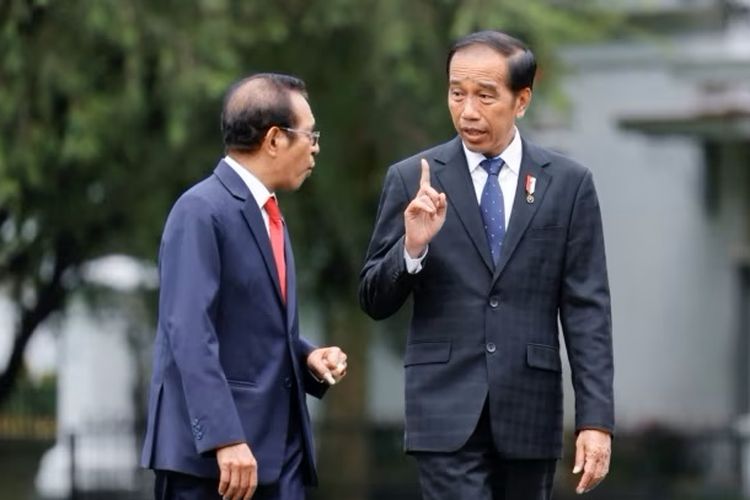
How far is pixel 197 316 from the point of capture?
5.61 m

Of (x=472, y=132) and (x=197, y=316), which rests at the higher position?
(x=472, y=132)

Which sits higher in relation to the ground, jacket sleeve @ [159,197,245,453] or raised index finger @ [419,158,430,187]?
raised index finger @ [419,158,430,187]

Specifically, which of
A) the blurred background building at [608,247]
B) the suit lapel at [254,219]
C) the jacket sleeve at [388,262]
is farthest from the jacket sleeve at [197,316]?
the blurred background building at [608,247]

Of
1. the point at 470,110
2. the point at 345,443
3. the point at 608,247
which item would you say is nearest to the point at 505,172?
the point at 470,110

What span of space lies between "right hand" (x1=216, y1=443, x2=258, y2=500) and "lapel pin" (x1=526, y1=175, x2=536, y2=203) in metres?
1.22

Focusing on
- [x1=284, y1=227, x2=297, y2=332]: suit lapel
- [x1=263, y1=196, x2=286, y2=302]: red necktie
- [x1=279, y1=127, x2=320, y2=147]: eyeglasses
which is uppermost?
[x1=279, y1=127, x2=320, y2=147]: eyeglasses

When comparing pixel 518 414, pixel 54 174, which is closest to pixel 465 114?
pixel 518 414

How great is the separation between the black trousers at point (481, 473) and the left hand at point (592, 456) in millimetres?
164

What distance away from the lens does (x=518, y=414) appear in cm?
602

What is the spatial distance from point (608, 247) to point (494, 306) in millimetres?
18163

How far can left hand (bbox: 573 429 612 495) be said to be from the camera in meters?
5.95

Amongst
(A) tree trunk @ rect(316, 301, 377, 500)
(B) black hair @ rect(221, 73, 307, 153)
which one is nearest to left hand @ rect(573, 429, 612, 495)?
(B) black hair @ rect(221, 73, 307, 153)

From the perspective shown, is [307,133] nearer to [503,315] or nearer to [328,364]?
[328,364]

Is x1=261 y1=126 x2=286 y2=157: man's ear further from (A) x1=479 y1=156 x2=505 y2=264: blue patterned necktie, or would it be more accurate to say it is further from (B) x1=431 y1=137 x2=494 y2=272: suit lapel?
(A) x1=479 y1=156 x2=505 y2=264: blue patterned necktie
